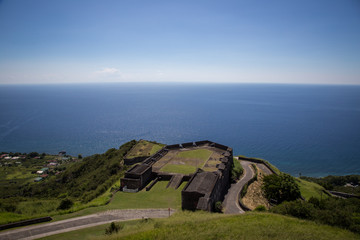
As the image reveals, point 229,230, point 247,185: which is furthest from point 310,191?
point 229,230

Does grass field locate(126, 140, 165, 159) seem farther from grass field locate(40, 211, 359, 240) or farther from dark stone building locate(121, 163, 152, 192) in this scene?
grass field locate(40, 211, 359, 240)

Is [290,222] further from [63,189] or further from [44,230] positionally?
[63,189]

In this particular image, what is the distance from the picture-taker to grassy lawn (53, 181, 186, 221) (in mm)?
22094

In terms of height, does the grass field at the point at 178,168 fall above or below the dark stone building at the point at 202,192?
below

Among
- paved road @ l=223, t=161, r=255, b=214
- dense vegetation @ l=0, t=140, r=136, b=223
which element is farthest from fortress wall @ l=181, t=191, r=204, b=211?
dense vegetation @ l=0, t=140, r=136, b=223

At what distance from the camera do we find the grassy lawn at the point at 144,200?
2209 cm

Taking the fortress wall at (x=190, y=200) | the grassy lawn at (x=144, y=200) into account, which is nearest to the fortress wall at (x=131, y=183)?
the grassy lawn at (x=144, y=200)

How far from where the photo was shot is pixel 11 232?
17125mm

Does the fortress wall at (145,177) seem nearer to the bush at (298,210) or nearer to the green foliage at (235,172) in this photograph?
the green foliage at (235,172)

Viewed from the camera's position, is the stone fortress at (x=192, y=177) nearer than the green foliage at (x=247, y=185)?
Yes

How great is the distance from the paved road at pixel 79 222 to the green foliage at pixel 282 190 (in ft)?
49.5

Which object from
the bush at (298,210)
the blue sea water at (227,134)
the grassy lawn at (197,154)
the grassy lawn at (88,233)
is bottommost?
the blue sea water at (227,134)

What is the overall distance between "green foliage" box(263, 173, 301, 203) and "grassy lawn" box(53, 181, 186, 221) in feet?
41.0

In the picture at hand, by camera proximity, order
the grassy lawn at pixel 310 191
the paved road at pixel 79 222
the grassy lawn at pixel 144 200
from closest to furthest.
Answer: the paved road at pixel 79 222
the grassy lawn at pixel 144 200
the grassy lawn at pixel 310 191
